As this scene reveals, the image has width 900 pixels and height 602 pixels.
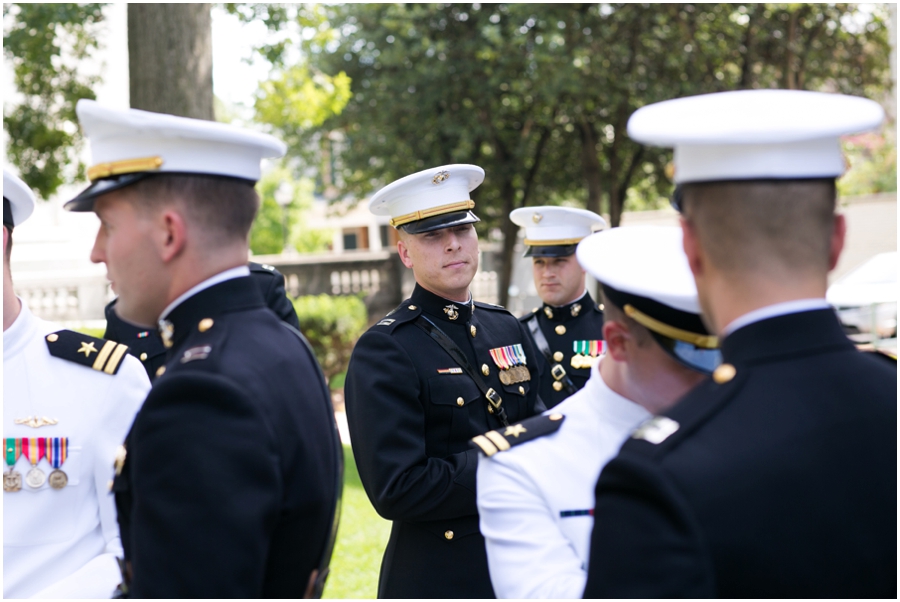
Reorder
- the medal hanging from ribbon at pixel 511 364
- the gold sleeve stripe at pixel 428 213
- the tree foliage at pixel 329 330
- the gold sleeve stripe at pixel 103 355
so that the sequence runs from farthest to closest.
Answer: the tree foliage at pixel 329 330 → the gold sleeve stripe at pixel 428 213 → the medal hanging from ribbon at pixel 511 364 → the gold sleeve stripe at pixel 103 355

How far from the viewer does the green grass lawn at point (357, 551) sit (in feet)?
17.7

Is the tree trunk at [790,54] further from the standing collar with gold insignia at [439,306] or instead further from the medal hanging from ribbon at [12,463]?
the medal hanging from ribbon at [12,463]

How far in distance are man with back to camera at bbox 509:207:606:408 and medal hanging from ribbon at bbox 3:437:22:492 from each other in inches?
108

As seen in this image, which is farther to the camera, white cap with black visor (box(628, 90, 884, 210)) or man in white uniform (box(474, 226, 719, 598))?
man in white uniform (box(474, 226, 719, 598))

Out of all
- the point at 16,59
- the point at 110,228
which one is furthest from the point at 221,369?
the point at 16,59

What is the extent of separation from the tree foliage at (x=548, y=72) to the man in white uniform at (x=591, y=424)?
36.4 ft

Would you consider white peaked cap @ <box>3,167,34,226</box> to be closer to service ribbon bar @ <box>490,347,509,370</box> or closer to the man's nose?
the man's nose

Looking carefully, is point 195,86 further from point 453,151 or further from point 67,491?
point 453,151

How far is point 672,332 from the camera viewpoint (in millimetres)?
1694

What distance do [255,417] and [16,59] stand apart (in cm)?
1058

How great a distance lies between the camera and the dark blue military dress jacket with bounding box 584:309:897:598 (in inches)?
50.9

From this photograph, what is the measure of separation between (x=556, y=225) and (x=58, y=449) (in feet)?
10.9

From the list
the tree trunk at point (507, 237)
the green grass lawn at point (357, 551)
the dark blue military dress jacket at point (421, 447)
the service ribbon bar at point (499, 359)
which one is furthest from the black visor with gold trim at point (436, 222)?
the tree trunk at point (507, 237)

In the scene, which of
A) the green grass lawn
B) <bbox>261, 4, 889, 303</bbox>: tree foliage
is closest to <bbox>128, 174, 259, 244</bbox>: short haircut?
the green grass lawn
